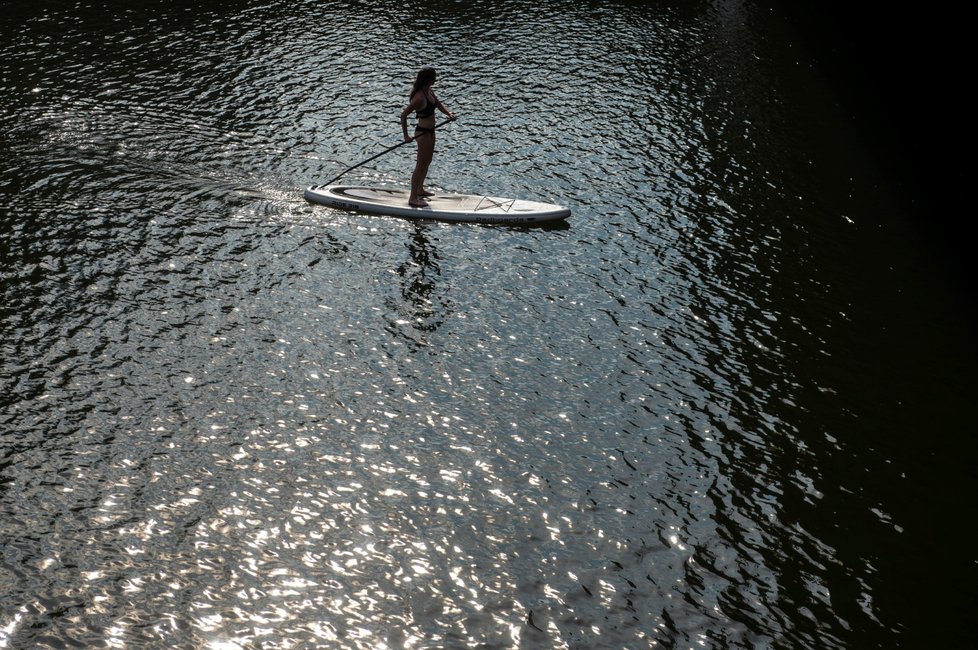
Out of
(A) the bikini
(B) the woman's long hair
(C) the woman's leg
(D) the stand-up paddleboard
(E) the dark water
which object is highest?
(B) the woman's long hair

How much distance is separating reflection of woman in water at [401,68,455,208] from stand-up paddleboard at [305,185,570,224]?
0.30 meters

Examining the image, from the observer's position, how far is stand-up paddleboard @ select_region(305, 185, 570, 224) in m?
20.8

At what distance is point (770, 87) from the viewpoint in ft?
99.6

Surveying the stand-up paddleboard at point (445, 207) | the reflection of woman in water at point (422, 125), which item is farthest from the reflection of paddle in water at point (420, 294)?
the reflection of woman in water at point (422, 125)

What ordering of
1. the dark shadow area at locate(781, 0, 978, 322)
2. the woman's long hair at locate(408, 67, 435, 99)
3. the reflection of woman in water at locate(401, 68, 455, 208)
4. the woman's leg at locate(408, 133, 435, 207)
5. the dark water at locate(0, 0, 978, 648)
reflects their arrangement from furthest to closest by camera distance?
the dark shadow area at locate(781, 0, 978, 322)
the woman's leg at locate(408, 133, 435, 207)
the reflection of woman in water at locate(401, 68, 455, 208)
the woman's long hair at locate(408, 67, 435, 99)
the dark water at locate(0, 0, 978, 648)

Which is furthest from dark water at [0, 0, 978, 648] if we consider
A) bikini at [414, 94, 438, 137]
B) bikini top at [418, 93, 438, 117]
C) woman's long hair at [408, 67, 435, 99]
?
woman's long hair at [408, 67, 435, 99]

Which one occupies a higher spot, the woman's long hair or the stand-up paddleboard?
the woman's long hair

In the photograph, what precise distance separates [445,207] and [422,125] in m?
1.99

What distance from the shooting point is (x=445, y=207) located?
21.1 meters

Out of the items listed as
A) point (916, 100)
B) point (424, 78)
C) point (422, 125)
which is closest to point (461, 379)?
point (422, 125)

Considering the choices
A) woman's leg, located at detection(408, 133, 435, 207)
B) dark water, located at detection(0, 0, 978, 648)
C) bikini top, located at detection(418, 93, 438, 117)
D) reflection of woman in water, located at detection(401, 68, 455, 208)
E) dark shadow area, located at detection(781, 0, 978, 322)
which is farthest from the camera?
dark shadow area, located at detection(781, 0, 978, 322)

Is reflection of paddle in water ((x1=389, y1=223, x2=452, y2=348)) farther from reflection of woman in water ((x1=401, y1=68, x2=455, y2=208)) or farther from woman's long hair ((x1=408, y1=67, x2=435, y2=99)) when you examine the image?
woman's long hair ((x1=408, y1=67, x2=435, y2=99))

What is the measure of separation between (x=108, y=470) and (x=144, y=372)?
2480 mm

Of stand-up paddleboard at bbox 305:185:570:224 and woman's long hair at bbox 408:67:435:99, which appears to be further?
stand-up paddleboard at bbox 305:185:570:224
